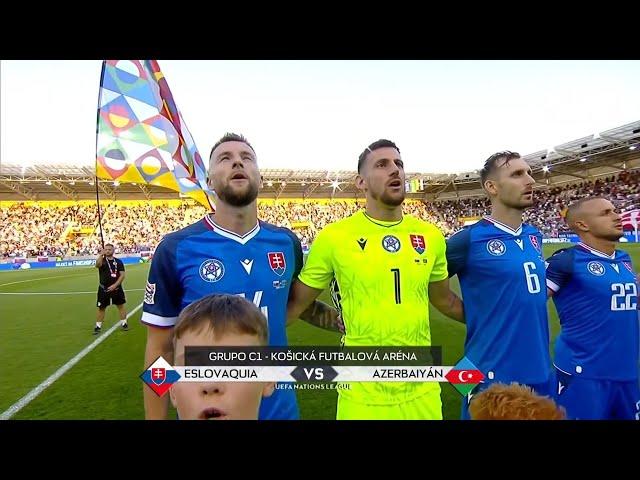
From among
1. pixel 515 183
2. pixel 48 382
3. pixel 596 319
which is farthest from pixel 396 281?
pixel 48 382

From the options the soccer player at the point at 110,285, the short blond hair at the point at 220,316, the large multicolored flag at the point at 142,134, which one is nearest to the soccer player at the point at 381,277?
the short blond hair at the point at 220,316

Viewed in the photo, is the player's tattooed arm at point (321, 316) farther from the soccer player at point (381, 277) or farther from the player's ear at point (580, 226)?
the player's ear at point (580, 226)

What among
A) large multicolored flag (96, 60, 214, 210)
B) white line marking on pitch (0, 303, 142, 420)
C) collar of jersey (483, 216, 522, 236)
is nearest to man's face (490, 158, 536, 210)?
collar of jersey (483, 216, 522, 236)

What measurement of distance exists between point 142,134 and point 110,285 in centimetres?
392

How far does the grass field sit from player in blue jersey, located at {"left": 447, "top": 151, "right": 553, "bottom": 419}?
24 cm

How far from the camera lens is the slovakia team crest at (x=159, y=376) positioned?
1.57 metres

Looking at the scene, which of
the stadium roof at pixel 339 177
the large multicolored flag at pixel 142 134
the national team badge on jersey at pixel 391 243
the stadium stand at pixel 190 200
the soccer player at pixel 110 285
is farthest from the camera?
the stadium stand at pixel 190 200

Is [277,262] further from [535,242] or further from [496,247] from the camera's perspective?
[535,242]

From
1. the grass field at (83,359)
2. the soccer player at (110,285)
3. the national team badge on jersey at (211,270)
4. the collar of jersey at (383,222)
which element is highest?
the collar of jersey at (383,222)

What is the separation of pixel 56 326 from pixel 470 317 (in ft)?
25.1

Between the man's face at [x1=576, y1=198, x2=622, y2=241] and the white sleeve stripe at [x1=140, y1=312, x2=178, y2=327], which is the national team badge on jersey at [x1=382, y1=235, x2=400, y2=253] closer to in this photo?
the white sleeve stripe at [x1=140, y1=312, x2=178, y2=327]

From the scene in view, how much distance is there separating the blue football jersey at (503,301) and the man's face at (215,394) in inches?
53.7

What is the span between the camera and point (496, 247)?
2.12 meters
